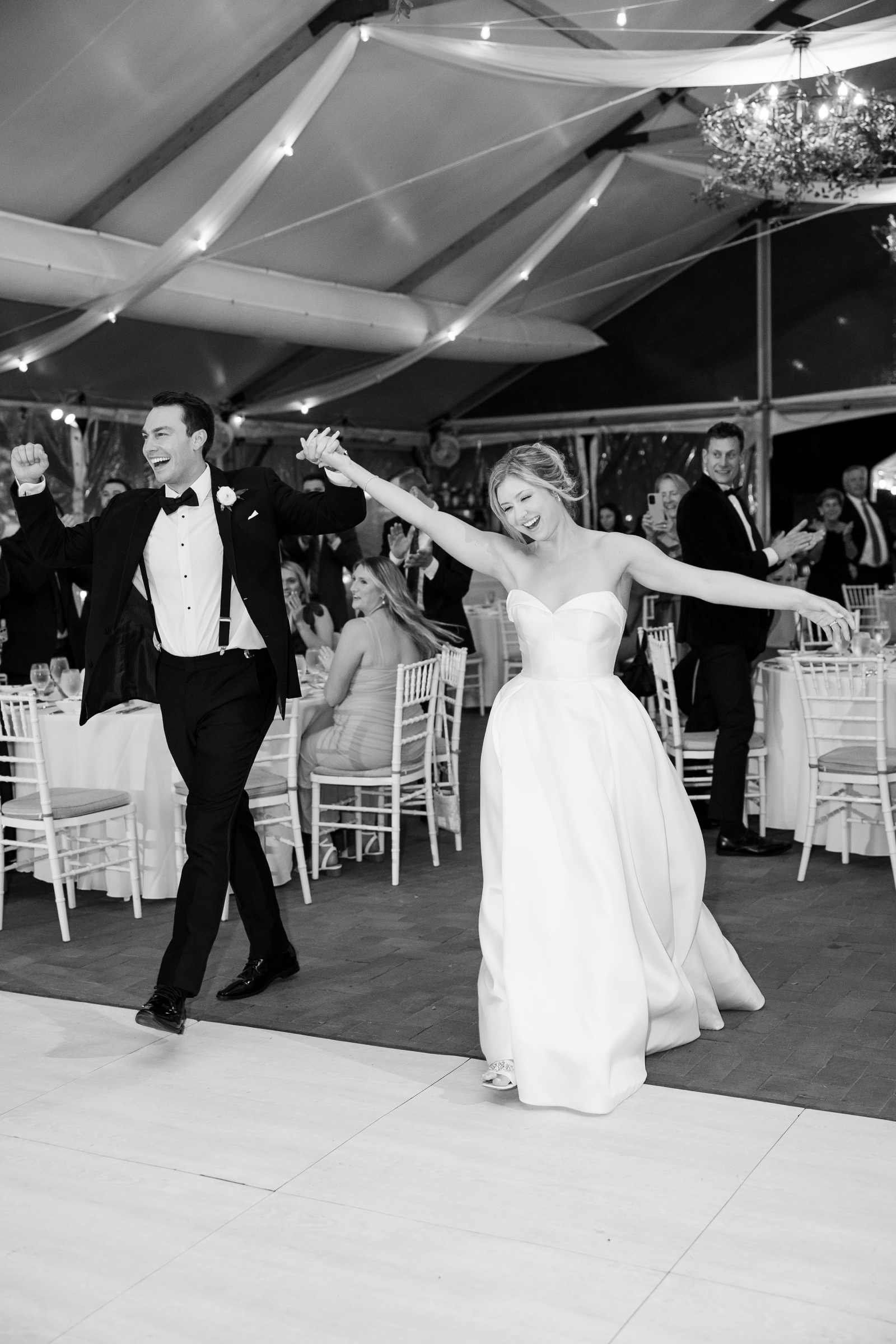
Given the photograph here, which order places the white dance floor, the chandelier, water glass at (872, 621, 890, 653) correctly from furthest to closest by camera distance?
the chandelier → water glass at (872, 621, 890, 653) → the white dance floor

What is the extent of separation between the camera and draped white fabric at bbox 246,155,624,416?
1077cm

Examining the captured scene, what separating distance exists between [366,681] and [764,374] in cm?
1008

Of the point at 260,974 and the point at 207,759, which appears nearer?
the point at 207,759

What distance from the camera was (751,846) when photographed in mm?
5484

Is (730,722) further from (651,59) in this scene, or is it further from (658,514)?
(651,59)

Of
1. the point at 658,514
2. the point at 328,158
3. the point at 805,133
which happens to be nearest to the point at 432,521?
the point at 658,514

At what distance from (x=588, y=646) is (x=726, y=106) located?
6913 millimetres

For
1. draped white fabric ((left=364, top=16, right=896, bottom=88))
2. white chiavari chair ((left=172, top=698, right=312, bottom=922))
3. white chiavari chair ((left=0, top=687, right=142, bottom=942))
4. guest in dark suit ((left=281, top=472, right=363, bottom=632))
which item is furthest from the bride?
guest in dark suit ((left=281, top=472, right=363, bottom=632))

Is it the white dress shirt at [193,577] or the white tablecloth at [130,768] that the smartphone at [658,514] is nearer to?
the white tablecloth at [130,768]

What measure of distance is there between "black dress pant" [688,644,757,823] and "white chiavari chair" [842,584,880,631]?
5177 mm

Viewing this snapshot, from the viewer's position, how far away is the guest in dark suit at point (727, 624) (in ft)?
17.4

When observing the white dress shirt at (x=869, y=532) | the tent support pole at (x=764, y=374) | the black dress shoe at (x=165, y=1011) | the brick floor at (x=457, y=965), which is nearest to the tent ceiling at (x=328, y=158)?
the tent support pole at (x=764, y=374)

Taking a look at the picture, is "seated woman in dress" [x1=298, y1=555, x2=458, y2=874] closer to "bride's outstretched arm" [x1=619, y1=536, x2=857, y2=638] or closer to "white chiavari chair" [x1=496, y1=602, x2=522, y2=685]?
"bride's outstretched arm" [x1=619, y1=536, x2=857, y2=638]

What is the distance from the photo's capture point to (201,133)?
8.60 meters
